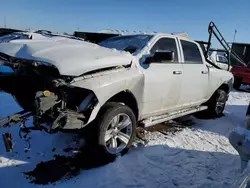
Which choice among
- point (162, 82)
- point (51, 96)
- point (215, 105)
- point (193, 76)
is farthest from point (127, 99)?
point (215, 105)

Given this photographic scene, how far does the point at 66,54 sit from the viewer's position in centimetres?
291

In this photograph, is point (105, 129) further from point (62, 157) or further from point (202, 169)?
point (202, 169)

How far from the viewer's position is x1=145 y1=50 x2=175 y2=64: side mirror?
3.67m

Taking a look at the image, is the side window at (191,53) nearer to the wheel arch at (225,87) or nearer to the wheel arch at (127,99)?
the wheel arch at (225,87)

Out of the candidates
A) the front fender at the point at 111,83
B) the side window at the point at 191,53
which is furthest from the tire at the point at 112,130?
the side window at the point at 191,53

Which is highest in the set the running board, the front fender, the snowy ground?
the front fender

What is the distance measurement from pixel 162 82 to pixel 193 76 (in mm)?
1091

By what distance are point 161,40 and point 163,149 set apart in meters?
1.88

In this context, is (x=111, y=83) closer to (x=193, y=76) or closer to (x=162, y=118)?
(x=162, y=118)

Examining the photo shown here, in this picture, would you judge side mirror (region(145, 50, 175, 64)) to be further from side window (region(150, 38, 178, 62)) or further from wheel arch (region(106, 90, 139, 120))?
wheel arch (region(106, 90, 139, 120))

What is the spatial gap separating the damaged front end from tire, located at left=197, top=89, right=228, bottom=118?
390cm

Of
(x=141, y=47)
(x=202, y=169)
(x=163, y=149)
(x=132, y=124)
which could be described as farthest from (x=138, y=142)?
(x=141, y=47)

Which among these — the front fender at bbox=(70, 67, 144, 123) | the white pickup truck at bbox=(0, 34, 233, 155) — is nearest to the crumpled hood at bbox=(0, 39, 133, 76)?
the white pickup truck at bbox=(0, 34, 233, 155)

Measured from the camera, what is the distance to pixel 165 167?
11.3 feet
